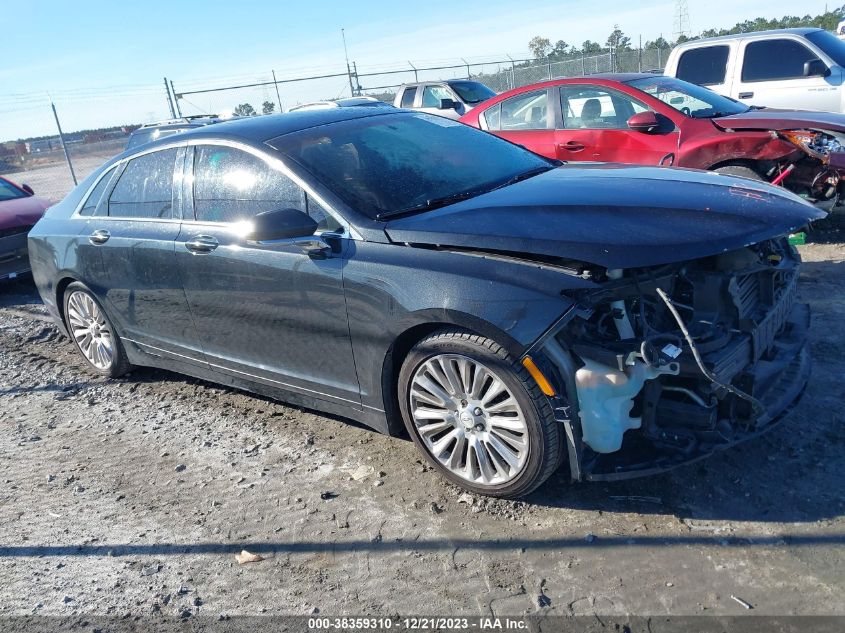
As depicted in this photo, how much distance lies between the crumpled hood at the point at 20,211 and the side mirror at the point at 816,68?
32.3ft

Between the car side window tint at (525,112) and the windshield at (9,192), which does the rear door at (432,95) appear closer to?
the car side window tint at (525,112)

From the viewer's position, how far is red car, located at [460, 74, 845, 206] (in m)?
6.21

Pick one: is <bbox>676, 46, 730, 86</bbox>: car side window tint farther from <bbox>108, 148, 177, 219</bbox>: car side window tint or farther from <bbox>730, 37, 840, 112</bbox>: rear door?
<bbox>108, 148, 177, 219</bbox>: car side window tint

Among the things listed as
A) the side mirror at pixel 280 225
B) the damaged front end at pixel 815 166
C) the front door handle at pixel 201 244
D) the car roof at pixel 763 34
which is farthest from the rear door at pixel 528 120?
the side mirror at pixel 280 225

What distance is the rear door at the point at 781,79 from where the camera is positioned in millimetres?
8906

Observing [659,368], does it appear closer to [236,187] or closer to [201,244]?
[236,187]

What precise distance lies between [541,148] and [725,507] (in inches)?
207

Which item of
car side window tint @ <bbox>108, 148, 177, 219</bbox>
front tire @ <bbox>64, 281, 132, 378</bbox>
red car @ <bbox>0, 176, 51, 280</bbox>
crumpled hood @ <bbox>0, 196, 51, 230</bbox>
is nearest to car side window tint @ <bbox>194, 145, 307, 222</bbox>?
car side window tint @ <bbox>108, 148, 177, 219</bbox>

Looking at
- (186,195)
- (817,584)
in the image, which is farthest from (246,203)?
(817,584)

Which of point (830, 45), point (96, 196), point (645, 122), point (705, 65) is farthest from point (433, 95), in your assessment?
point (96, 196)

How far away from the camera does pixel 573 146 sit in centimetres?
725

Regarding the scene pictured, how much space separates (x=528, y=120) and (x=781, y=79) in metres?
3.92

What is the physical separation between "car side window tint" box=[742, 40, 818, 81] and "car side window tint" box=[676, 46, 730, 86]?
297 mm

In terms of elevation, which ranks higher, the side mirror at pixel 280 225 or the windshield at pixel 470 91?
the windshield at pixel 470 91
